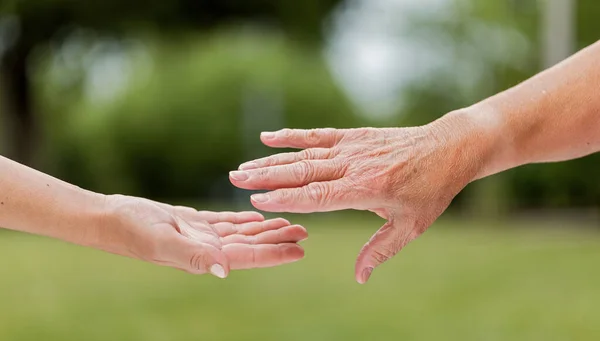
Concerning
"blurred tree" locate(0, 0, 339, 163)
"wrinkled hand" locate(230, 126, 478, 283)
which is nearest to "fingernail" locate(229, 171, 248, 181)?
"wrinkled hand" locate(230, 126, 478, 283)

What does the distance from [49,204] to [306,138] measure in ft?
2.08

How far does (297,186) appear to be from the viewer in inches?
68.6

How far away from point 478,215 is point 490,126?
9.28m

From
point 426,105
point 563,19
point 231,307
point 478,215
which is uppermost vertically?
point 426,105

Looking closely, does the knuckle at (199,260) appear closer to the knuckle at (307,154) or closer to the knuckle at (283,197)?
the knuckle at (283,197)

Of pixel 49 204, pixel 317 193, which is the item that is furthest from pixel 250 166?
pixel 49 204

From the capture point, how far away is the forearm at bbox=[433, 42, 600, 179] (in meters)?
1.93

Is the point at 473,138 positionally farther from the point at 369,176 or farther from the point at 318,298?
the point at 318,298

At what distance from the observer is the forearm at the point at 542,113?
1.93 m

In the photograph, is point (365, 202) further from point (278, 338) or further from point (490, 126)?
point (278, 338)

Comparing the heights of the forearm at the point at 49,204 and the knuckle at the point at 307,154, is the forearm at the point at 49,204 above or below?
below

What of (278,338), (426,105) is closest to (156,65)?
(426,105)

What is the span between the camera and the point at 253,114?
492 inches

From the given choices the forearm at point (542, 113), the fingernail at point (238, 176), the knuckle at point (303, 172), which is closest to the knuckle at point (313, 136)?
the knuckle at point (303, 172)
